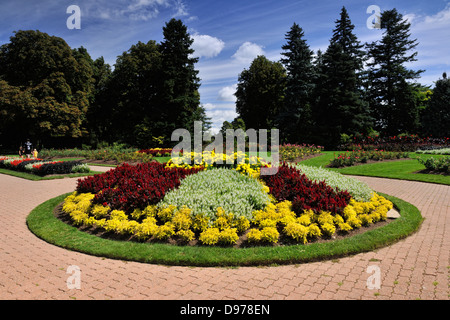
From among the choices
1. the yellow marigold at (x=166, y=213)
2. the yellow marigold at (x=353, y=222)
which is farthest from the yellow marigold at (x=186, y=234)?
the yellow marigold at (x=353, y=222)

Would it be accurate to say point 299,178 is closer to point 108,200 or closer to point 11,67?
point 108,200

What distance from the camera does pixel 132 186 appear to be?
7.16m

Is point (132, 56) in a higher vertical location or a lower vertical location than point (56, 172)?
higher

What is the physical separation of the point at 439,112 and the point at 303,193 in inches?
1303

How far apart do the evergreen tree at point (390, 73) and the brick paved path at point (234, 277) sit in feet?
109

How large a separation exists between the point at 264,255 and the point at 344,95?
92.5ft

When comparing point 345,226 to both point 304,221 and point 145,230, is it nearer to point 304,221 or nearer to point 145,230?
point 304,221

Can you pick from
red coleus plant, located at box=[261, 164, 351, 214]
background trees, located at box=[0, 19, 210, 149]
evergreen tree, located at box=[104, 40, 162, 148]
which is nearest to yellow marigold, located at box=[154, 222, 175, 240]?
red coleus plant, located at box=[261, 164, 351, 214]

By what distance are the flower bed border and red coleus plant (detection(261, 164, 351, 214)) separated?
0.93m

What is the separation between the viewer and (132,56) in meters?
34.8

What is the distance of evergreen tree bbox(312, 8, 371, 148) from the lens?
2820 centimetres

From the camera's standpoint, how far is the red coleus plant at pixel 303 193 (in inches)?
240

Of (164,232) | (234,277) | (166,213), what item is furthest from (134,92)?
(234,277)
